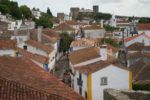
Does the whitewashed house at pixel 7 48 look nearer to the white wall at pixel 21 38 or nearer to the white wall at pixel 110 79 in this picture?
the white wall at pixel 110 79

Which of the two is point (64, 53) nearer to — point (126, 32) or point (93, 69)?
point (126, 32)

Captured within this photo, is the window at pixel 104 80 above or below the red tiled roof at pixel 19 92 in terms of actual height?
below

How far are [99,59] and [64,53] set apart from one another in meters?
52.9

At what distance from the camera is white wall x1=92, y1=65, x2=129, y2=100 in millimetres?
33656

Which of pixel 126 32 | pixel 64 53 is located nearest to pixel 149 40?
pixel 64 53

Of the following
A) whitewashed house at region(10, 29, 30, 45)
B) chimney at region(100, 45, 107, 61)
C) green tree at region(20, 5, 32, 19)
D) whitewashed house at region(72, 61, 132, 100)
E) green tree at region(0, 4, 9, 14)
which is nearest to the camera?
whitewashed house at region(72, 61, 132, 100)

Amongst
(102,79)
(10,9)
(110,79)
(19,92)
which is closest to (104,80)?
(102,79)

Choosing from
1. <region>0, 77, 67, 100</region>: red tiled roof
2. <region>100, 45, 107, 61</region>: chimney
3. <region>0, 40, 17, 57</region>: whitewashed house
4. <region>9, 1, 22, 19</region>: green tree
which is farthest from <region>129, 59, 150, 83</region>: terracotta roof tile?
<region>9, 1, 22, 19</region>: green tree

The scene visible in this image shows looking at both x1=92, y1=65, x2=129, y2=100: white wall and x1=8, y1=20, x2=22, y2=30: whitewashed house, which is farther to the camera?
x1=8, y1=20, x2=22, y2=30: whitewashed house

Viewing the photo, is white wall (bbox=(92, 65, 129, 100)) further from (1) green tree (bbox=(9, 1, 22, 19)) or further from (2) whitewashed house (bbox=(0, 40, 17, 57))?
(1) green tree (bbox=(9, 1, 22, 19))

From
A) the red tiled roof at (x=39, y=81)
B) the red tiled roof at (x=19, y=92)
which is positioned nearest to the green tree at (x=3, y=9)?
the red tiled roof at (x=39, y=81)

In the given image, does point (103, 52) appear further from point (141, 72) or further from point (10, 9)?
point (10, 9)

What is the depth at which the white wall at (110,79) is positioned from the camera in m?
33.7

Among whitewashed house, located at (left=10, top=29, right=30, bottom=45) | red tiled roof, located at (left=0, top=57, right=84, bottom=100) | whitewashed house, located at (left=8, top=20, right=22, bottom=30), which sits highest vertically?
red tiled roof, located at (left=0, top=57, right=84, bottom=100)
